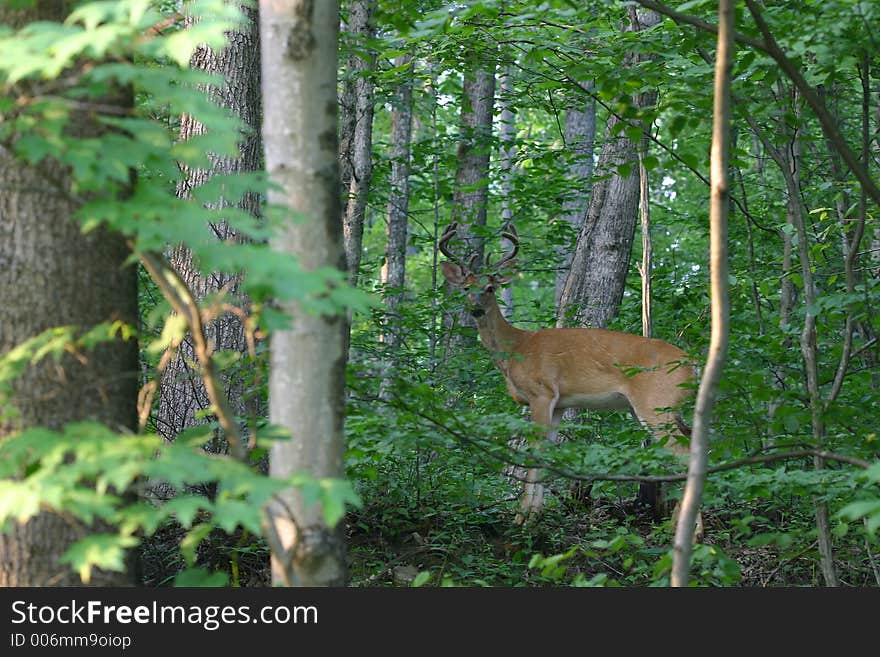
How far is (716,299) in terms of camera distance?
3488 millimetres

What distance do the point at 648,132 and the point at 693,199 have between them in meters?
14.9

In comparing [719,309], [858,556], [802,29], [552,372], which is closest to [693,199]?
[552,372]

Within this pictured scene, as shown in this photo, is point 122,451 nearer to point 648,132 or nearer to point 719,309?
point 719,309

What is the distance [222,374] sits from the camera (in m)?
6.26

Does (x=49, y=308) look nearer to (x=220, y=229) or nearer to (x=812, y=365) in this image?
(x=220, y=229)

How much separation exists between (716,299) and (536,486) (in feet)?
14.1

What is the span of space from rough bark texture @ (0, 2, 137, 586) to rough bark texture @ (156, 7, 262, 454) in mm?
2793

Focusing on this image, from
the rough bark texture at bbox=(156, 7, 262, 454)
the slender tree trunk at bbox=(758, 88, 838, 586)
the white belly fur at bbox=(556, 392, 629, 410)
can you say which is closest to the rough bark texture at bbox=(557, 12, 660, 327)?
the white belly fur at bbox=(556, 392, 629, 410)

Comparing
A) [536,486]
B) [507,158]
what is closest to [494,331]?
[507,158]

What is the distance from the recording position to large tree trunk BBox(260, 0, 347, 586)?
3135 millimetres

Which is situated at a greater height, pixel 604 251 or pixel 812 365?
pixel 604 251

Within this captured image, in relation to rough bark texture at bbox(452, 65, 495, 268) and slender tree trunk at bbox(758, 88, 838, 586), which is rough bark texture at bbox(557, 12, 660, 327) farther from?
slender tree trunk at bbox(758, 88, 838, 586)

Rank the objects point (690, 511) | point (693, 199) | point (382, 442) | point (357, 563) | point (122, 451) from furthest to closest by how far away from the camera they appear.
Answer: point (693, 199) → point (357, 563) → point (382, 442) → point (690, 511) → point (122, 451)

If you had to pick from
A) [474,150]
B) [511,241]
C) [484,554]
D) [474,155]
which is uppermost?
[474,155]
